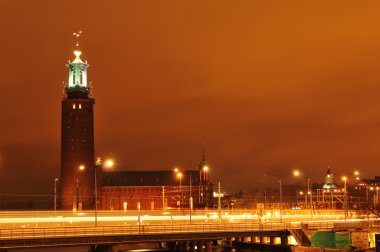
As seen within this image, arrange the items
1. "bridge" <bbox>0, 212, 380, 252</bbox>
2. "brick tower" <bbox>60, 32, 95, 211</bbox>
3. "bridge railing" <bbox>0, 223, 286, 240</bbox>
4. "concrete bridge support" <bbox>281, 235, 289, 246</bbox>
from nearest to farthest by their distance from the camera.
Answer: "bridge railing" <bbox>0, 223, 286, 240</bbox>, "bridge" <bbox>0, 212, 380, 252</bbox>, "concrete bridge support" <bbox>281, 235, 289, 246</bbox>, "brick tower" <bbox>60, 32, 95, 211</bbox>

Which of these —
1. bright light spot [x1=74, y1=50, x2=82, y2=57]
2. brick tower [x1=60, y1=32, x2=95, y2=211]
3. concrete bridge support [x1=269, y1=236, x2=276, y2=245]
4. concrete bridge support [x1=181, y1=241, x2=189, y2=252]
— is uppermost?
bright light spot [x1=74, y1=50, x2=82, y2=57]

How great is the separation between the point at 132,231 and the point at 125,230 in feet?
2.45

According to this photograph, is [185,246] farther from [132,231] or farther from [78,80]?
[78,80]

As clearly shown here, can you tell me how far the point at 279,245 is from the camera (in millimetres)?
82375

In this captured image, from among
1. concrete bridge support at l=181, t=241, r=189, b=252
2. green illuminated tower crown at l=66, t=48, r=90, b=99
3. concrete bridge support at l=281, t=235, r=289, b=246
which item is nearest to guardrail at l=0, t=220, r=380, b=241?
concrete bridge support at l=281, t=235, r=289, b=246

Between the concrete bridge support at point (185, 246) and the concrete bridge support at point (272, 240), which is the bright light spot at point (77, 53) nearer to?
the concrete bridge support at point (185, 246)

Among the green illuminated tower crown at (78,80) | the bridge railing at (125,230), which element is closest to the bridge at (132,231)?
the bridge railing at (125,230)

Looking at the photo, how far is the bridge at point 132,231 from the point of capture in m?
62.5

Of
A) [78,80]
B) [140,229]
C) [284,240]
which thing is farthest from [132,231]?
[78,80]

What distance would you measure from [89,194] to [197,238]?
232ft

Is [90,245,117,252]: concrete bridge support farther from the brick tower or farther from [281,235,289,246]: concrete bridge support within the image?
the brick tower

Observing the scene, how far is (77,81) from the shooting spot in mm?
141625

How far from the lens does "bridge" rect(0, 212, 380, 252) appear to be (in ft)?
205

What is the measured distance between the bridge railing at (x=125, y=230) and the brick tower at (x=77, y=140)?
2531 inches
